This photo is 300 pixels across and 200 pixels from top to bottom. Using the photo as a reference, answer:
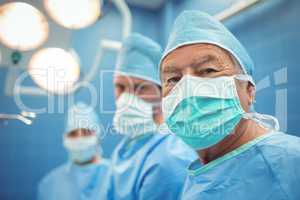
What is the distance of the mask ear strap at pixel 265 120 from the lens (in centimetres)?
78

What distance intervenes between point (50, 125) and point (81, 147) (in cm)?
34

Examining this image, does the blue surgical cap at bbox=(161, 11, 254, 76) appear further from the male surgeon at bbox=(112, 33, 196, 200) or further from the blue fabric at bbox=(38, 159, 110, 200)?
the blue fabric at bbox=(38, 159, 110, 200)

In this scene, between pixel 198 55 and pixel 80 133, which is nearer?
pixel 198 55

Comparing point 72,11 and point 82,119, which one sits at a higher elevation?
point 72,11

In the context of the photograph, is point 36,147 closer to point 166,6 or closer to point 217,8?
point 166,6

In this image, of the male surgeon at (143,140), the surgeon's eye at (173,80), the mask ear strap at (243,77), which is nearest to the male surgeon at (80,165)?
the male surgeon at (143,140)

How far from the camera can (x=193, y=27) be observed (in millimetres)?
842

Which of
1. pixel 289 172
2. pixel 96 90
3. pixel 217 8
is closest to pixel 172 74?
pixel 289 172

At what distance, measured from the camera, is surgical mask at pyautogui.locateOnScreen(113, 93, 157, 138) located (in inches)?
48.3

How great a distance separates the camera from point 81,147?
69.6 inches


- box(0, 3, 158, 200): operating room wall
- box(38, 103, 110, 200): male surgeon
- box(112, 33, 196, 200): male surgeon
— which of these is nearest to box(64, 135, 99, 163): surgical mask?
box(38, 103, 110, 200): male surgeon

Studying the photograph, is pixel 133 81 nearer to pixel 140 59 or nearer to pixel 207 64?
pixel 140 59

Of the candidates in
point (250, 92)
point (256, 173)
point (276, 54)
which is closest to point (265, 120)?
point (250, 92)

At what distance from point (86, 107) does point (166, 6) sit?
0.80 metres
